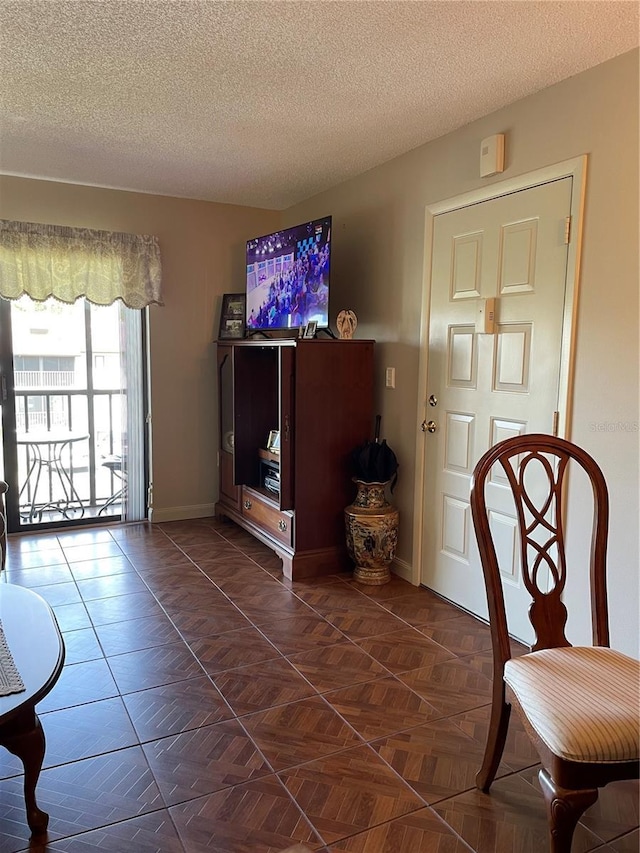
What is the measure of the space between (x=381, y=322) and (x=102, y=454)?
2.42 metres

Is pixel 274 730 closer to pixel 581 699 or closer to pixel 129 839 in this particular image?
pixel 129 839

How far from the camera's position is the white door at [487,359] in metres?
2.59

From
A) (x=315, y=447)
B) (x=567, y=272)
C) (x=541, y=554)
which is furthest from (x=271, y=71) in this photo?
(x=541, y=554)

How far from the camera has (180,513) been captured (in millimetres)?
4723

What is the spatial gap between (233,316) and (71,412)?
55.3 inches

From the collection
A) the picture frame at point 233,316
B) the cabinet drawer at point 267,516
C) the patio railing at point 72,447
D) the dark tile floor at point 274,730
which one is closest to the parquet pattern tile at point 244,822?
the dark tile floor at point 274,730

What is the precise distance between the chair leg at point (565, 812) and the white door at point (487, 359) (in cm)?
140

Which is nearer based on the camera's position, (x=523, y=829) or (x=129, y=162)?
(x=523, y=829)

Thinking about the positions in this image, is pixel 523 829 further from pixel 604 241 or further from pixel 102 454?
pixel 102 454

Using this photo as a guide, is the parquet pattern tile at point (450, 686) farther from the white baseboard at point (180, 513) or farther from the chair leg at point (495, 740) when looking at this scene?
the white baseboard at point (180, 513)

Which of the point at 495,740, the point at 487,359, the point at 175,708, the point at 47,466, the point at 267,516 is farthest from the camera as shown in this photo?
the point at 47,466

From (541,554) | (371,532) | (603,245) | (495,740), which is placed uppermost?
(603,245)

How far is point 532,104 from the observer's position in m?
2.62

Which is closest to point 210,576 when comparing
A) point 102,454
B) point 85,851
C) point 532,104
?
point 102,454
